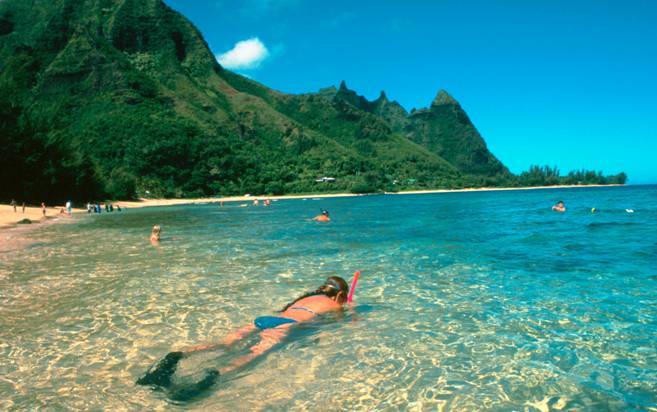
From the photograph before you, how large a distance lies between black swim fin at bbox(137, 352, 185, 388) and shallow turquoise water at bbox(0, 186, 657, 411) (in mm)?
187

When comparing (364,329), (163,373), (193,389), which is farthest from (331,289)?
(193,389)

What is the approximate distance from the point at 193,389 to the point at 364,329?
13.2 ft

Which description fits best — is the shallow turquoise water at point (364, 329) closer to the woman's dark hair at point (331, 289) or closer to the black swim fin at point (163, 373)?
the black swim fin at point (163, 373)

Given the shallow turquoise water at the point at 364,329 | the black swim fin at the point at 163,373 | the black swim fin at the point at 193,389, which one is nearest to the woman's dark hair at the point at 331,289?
the shallow turquoise water at the point at 364,329

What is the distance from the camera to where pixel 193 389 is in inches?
250

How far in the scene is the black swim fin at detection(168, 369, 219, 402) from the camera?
243 inches

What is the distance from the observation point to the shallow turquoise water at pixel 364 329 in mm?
6344

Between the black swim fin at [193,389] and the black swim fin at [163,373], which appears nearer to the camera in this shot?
the black swim fin at [193,389]

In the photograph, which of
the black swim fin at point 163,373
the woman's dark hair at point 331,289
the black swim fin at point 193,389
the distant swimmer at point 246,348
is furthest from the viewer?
the woman's dark hair at point 331,289

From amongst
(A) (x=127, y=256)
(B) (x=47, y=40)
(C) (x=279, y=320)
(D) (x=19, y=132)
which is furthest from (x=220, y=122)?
(C) (x=279, y=320)

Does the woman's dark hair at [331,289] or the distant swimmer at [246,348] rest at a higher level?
the woman's dark hair at [331,289]

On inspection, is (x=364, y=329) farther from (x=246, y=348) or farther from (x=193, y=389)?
(x=193, y=389)

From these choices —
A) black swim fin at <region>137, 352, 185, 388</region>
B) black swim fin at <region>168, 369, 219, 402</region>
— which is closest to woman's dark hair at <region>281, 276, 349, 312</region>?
black swim fin at <region>137, 352, 185, 388</region>

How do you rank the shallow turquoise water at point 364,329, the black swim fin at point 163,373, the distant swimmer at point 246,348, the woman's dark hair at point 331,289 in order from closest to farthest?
the shallow turquoise water at point 364,329
the distant swimmer at point 246,348
the black swim fin at point 163,373
the woman's dark hair at point 331,289
